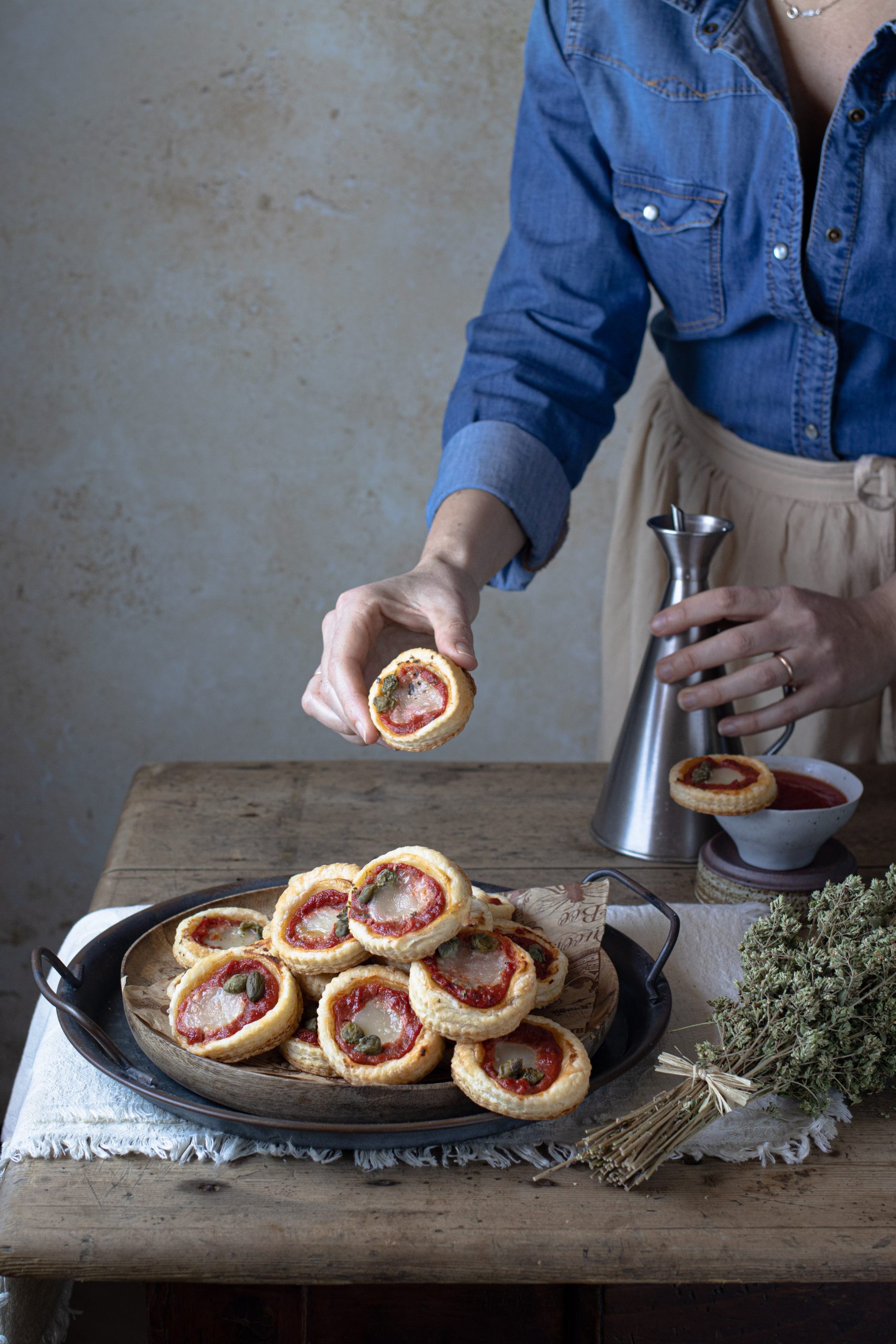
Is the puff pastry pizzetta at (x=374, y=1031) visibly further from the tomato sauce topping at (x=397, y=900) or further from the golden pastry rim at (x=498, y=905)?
the golden pastry rim at (x=498, y=905)

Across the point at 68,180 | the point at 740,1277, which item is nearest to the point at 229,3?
the point at 68,180

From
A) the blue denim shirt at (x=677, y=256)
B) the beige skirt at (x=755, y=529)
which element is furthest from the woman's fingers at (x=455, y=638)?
the beige skirt at (x=755, y=529)

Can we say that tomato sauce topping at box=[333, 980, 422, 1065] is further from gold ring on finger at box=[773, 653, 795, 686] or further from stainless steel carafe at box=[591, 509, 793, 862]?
gold ring on finger at box=[773, 653, 795, 686]

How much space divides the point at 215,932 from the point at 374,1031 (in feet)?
0.85

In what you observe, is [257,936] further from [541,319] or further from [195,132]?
[195,132]

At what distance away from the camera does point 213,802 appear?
5.97 feet

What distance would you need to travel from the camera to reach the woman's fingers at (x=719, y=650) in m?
1.53

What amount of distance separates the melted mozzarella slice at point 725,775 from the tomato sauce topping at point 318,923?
52 centimetres

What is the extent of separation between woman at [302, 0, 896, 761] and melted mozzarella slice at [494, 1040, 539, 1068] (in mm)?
494

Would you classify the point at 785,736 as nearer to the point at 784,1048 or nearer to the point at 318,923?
the point at 784,1048

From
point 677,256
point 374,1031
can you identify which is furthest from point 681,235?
point 374,1031

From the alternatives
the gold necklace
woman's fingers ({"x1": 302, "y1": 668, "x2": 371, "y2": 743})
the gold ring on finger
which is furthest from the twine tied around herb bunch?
the gold necklace

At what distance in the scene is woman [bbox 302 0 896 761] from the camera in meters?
A: 1.59

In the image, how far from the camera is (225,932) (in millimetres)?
1256
